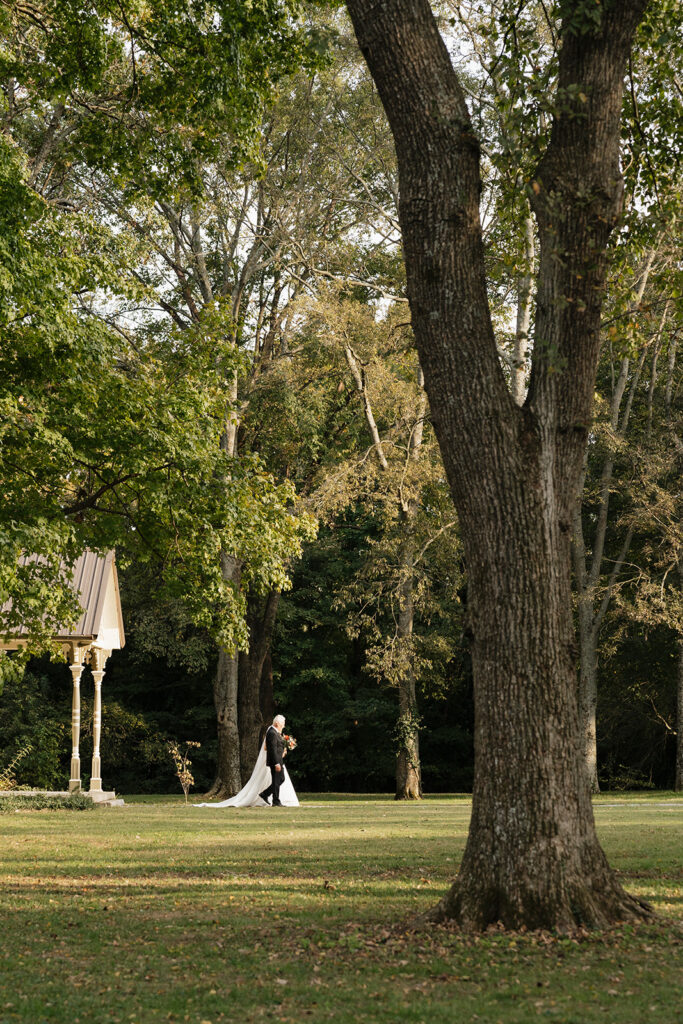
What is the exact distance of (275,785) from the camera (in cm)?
2181

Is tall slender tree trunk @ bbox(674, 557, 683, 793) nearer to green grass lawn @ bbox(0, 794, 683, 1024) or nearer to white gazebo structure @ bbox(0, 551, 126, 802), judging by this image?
white gazebo structure @ bbox(0, 551, 126, 802)

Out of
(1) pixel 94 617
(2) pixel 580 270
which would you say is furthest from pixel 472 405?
(1) pixel 94 617

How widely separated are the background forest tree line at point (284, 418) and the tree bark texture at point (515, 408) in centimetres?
40

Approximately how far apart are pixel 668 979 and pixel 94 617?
64.8 ft

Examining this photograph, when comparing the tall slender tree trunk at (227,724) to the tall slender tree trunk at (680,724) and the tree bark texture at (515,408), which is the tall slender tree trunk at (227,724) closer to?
the tall slender tree trunk at (680,724)

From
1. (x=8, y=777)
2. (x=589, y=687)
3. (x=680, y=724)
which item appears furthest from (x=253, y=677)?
(x=680, y=724)

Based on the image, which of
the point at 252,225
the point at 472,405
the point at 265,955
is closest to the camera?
the point at 265,955

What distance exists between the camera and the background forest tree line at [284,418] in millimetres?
12680

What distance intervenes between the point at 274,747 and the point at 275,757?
32cm

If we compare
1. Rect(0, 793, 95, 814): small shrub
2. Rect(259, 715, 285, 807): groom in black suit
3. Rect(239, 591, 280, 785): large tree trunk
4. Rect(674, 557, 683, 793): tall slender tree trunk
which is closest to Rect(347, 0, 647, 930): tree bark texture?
Rect(259, 715, 285, 807): groom in black suit

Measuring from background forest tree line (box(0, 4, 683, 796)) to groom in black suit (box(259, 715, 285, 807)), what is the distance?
3.50m

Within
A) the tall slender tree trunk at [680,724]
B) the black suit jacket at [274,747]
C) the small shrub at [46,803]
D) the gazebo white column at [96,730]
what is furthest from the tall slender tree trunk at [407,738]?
the small shrub at [46,803]

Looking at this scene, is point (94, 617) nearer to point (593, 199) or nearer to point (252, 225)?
point (252, 225)

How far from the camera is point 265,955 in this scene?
636 cm
